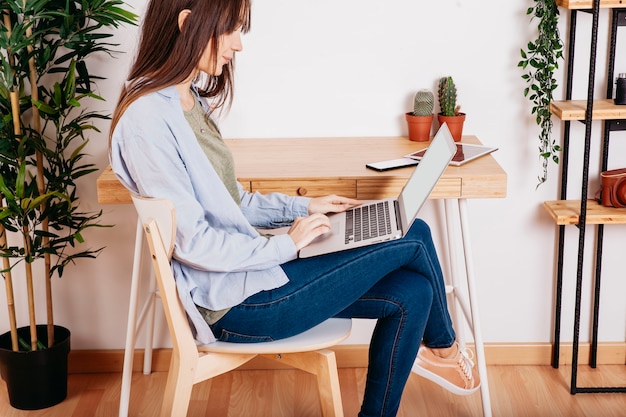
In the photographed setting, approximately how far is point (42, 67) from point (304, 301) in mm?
1048

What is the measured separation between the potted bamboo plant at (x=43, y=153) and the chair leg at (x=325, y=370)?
816 mm

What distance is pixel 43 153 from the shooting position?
7.63 feet

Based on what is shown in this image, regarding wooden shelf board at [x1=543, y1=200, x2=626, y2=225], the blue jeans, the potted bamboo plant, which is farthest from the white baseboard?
the blue jeans

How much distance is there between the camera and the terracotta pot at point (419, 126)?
2373 mm

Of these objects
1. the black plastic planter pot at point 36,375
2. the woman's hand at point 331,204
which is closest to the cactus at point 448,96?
the woman's hand at point 331,204

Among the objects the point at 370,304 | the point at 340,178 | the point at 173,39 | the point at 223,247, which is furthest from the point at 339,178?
the point at 173,39

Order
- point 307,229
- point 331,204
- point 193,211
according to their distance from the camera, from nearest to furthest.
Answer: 1. point 193,211
2. point 307,229
3. point 331,204

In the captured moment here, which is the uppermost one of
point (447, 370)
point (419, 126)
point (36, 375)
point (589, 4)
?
point (589, 4)

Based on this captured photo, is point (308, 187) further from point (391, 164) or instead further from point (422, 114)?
point (422, 114)

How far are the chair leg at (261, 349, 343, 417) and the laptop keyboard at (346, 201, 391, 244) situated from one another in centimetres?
26

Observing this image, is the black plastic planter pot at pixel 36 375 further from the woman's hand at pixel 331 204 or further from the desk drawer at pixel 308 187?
the woman's hand at pixel 331 204

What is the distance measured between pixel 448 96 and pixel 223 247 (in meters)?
0.94

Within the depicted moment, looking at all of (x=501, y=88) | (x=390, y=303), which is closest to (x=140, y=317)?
(x=390, y=303)

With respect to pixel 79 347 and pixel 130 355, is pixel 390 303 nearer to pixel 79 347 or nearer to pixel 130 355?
pixel 130 355
